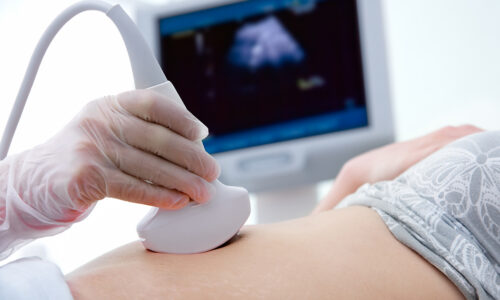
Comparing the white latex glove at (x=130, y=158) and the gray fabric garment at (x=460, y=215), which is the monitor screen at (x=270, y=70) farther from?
the white latex glove at (x=130, y=158)

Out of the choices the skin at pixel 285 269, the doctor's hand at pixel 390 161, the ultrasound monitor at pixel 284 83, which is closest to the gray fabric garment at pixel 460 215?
the skin at pixel 285 269

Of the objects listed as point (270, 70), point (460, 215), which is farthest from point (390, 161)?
point (270, 70)

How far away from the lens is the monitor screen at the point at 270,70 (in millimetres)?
1475

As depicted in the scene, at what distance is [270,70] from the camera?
4.94 feet

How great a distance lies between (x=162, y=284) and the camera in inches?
20.9

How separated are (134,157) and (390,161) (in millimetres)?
586

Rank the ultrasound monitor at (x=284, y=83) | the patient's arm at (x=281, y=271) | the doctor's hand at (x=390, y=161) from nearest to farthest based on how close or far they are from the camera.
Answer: the patient's arm at (x=281, y=271)
the doctor's hand at (x=390, y=161)
the ultrasound monitor at (x=284, y=83)

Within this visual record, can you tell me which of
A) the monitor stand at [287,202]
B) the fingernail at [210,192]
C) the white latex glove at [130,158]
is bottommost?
the monitor stand at [287,202]

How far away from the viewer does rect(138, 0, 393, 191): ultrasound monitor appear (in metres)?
1.45

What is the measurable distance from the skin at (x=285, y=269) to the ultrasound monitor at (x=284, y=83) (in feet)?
2.44

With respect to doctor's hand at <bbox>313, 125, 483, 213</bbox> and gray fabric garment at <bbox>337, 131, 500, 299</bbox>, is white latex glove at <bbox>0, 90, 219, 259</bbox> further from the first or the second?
doctor's hand at <bbox>313, 125, 483, 213</bbox>

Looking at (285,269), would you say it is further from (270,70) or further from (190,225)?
(270,70)

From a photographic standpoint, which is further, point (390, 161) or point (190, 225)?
point (390, 161)

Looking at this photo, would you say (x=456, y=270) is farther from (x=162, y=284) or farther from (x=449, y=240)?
(x=162, y=284)
